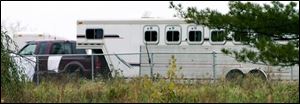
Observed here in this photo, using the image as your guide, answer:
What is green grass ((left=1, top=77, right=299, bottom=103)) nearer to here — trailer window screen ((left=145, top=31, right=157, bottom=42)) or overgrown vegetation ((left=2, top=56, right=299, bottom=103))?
overgrown vegetation ((left=2, top=56, right=299, bottom=103))

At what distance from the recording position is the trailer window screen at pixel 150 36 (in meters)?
20.2

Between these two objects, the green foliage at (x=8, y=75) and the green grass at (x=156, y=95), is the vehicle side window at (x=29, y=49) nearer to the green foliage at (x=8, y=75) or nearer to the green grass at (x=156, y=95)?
the green grass at (x=156, y=95)

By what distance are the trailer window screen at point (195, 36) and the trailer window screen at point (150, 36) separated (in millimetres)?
1187

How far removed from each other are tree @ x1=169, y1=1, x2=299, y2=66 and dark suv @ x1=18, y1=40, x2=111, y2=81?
9.71 m

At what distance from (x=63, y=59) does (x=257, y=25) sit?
12092 mm

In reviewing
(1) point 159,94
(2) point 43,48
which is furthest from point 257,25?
(2) point 43,48

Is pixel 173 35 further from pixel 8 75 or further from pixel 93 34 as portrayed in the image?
pixel 8 75

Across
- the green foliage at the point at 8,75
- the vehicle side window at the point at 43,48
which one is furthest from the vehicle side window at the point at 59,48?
the green foliage at the point at 8,75

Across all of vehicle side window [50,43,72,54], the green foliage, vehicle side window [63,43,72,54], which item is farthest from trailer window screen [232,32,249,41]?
vehicle side window [63,43,72,54]

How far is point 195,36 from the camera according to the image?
19.9 m

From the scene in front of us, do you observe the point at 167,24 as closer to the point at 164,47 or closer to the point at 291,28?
the point at 164,47

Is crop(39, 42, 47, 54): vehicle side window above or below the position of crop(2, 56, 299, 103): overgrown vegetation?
above

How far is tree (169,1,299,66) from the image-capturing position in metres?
8.55

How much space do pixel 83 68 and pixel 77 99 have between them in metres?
10.2
